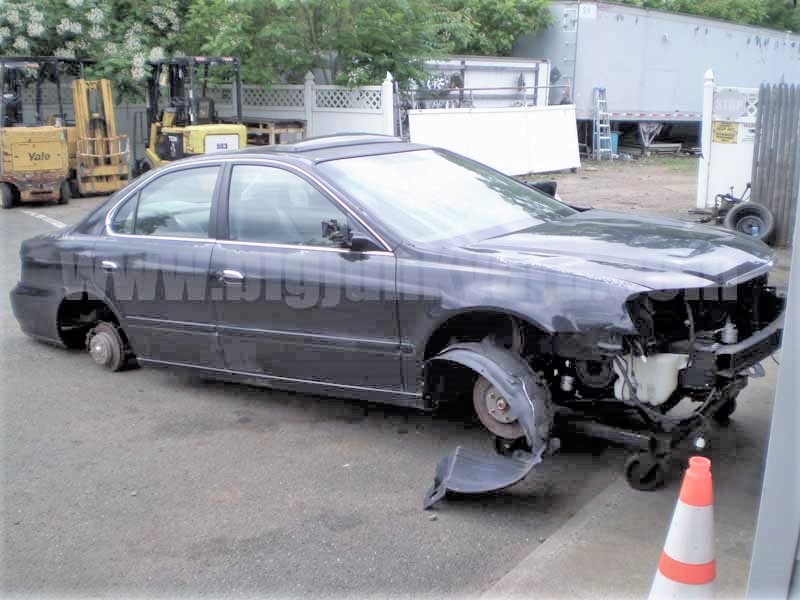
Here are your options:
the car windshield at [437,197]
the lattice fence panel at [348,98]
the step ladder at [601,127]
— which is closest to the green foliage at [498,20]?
the step ladder at [601,127]

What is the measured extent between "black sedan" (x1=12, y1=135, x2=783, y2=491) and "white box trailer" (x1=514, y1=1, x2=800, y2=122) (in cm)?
1943

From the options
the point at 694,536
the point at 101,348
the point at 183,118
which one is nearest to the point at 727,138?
the point at 101,348

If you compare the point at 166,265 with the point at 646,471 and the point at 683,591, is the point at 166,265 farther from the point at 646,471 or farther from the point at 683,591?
the point at 683,591

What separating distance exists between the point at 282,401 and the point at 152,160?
1252 centimetres

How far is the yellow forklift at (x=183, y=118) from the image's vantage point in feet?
53.3

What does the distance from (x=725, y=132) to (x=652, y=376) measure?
8.75 m

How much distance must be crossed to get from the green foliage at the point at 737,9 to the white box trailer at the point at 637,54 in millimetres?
5101

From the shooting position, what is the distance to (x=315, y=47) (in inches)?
765

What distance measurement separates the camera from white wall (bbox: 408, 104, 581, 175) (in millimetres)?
17734

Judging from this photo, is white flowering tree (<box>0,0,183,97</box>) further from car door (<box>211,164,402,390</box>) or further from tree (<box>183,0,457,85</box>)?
car door (<box>211,164,402,390</box>)

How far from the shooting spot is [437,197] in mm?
5277

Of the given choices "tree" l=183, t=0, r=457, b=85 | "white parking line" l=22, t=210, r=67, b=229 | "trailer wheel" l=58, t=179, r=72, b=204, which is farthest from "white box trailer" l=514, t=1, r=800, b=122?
"white parking line" l=22, t=210, r=67, b=229

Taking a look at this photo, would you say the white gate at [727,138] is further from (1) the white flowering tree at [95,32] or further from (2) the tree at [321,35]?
(1) the white flowering tree at [95,32]

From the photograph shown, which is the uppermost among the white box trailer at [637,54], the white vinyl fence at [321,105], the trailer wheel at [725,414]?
the white box trailer at [637,54]
